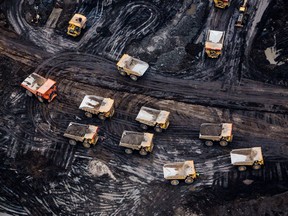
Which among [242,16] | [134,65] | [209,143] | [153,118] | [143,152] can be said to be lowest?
[143,152]

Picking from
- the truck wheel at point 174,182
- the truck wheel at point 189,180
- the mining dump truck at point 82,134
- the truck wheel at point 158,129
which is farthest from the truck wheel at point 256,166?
the mining dump truck at point 82,134

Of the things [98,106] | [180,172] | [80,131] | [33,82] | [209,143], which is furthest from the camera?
[33,82]

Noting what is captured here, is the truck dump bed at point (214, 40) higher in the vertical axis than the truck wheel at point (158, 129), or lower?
higher

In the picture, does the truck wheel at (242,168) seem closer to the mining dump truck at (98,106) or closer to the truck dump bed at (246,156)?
the truck dump bed at (246,156)

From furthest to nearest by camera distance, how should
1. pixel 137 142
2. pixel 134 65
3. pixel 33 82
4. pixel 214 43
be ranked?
pixel 214 43, pixel 134 65, pixel 33 82, pixel 137 142

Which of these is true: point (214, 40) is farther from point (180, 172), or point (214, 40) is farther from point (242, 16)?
point (180, 172)

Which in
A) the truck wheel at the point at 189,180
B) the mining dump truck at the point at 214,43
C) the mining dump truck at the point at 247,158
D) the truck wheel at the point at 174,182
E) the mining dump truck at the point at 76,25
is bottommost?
the truck wheel at the point at 174,182

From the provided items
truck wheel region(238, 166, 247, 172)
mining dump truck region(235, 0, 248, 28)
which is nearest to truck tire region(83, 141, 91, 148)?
truck wheel region(238, 166, 247, 172)

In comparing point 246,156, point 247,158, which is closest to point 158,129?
point 246,156
